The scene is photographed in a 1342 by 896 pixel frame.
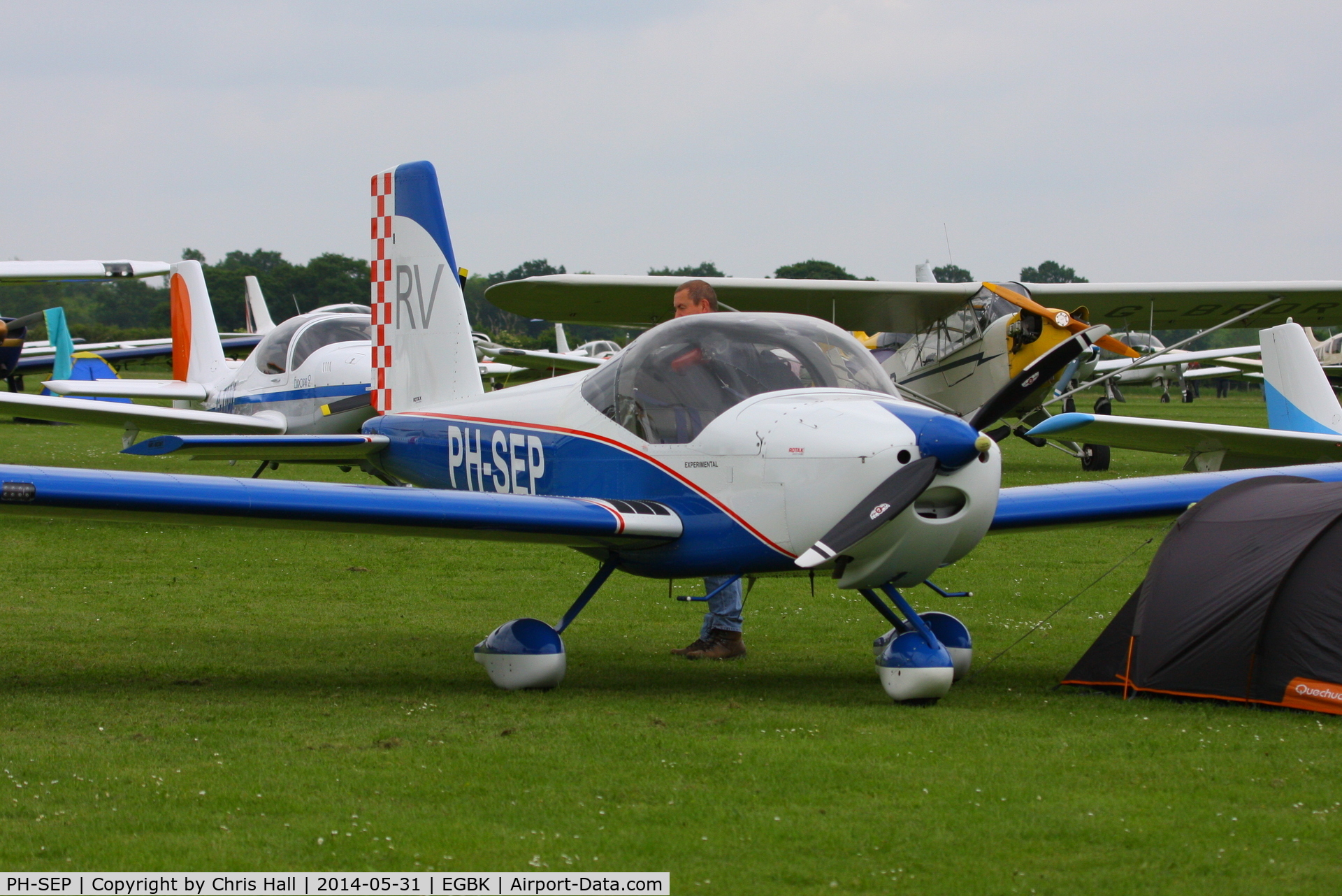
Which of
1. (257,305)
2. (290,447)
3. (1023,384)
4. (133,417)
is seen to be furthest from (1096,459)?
(257,305)

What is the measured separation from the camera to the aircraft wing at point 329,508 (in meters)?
5.73

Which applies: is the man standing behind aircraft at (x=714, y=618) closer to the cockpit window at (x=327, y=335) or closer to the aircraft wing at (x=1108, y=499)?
the aircraft wing at (x=1108, y=499)

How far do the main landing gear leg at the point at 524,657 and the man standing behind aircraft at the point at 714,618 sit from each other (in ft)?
4.16

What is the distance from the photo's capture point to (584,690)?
6688 millimetres

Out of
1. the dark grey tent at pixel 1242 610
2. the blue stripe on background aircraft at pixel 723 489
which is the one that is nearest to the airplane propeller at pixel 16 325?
the blue stripe on background aircraft at pixel 723 489

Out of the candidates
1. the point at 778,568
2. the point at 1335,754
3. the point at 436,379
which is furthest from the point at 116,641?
the point at 1335,754

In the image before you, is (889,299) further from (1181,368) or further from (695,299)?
(1181,368)

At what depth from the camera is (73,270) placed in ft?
68.1

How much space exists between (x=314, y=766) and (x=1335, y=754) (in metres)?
3.88

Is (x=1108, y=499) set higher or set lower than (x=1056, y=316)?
lower

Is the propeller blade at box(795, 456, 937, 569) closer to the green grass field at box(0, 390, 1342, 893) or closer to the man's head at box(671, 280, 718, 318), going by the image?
the green grass field at box(0, 390, 1342, 893)

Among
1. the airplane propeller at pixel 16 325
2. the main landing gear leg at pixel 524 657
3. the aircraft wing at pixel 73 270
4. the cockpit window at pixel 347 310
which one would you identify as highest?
the aircraft wing at pixel 73 270

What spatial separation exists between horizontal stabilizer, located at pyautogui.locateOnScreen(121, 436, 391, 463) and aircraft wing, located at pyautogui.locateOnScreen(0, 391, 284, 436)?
12.3ft

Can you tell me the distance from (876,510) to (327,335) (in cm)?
1244
